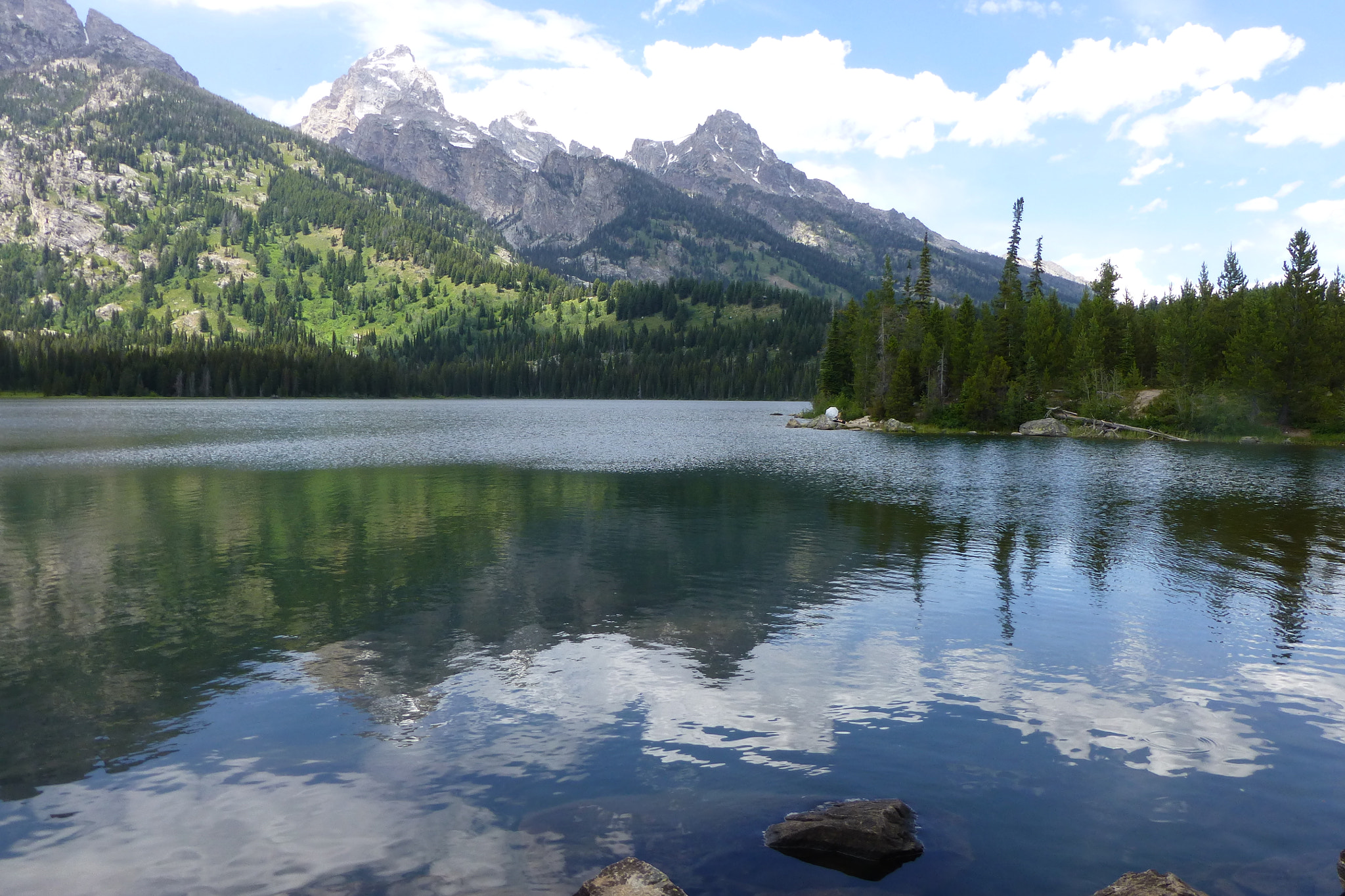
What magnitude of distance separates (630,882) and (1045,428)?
384ft

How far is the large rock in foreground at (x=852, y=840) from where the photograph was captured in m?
12.1

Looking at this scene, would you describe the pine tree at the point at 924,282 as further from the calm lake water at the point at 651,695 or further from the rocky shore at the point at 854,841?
the rocky shore at the point at 854,841


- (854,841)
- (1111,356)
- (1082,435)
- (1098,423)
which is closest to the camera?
(854,841)

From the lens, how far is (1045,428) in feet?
373

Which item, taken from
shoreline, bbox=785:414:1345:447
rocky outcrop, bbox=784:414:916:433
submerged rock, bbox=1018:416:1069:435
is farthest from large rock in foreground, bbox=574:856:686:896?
rocky outcrop, bbox=784:414:916:433

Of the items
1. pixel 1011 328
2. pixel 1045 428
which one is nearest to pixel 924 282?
pixel 1011 328

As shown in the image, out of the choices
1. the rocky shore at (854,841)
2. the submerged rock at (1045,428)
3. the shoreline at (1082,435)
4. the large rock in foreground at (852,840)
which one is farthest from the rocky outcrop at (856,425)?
the large rock in foreground at (852,840)

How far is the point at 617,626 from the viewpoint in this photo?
24359mm

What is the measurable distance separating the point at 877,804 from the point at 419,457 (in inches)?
2690

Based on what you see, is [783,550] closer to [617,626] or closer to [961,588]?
[961,588]

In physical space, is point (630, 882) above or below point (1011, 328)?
below

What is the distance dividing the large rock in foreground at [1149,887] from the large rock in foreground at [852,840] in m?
2.79

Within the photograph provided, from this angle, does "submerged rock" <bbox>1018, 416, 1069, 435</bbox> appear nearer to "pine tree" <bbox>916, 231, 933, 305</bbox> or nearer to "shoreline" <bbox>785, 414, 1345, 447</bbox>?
"shoreline" <bbox>785, 414, 1345, 447</bbox>

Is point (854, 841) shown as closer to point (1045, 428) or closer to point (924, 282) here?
point (1045, 428)
